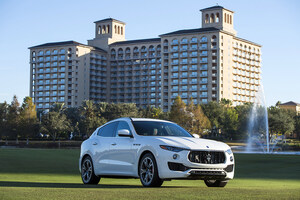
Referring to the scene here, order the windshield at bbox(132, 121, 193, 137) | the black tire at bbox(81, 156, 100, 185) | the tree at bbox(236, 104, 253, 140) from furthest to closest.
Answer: the tree at bbox(236, 104, 253, 140)
the black tire at bbox(81, 156, 100, 185)
the windshield at bbox(132, 121, 193, 137)

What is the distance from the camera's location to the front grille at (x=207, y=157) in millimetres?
12312

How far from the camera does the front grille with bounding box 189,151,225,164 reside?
1231cm

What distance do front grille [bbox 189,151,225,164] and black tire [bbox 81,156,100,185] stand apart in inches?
143

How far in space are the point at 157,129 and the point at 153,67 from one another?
174 m

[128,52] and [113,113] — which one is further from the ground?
[128,52]

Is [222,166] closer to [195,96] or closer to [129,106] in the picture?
[129,106]

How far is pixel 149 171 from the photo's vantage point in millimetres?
12633

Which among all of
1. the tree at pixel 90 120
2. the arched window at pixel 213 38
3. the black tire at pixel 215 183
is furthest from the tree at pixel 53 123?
the black tire at pixel 215 183

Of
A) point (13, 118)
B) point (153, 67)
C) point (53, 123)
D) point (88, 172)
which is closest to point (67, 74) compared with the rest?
point (153, 67)

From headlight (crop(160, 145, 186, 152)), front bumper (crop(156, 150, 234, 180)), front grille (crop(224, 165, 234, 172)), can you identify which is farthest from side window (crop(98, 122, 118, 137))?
front grille (crop(224, 165, 234, 172))

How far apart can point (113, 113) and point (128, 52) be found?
72358 millimetres

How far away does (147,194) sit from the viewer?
10664 millimetres

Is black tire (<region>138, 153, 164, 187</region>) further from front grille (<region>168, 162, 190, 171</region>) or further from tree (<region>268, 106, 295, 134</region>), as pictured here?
tree (<region>268, 106, 295, 134</region>)

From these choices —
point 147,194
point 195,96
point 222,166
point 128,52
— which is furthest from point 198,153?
point 128,52
